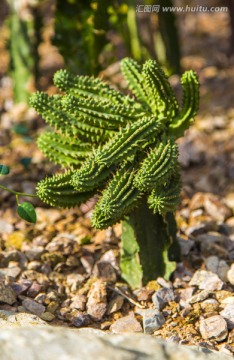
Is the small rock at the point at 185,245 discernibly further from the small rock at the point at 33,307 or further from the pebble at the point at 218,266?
the small rock at the point at 33,307

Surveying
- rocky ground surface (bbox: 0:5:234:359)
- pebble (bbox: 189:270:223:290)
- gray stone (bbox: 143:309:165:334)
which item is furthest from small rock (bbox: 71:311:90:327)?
pebble (bbox: 189:270:223:290)

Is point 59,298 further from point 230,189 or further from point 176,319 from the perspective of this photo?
point 230,189

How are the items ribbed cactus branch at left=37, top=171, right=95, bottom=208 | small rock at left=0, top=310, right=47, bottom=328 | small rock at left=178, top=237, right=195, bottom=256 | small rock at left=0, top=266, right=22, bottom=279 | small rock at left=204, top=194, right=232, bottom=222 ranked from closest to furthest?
small rock at left=0, top=310, right=47, bottom=328 < ribbed cactus branch at left=37, top=171, right=95, bottom=208 < small rock at left=0, top=266, right=22, bottom=279 < small rock at left=178, top=237, right=195, bottom=256 < small rock at left=204, top=194, right=232, bottom=222

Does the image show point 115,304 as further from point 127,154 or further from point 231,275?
point 127,154

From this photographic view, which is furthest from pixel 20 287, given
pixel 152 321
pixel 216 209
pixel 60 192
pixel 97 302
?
pixel 216 209

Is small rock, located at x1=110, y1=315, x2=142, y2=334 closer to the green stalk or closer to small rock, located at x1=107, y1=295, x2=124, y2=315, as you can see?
small rock, located at x1=107, y1=295, x2=124, y2=315

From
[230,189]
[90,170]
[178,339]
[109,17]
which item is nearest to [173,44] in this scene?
[109,17]
